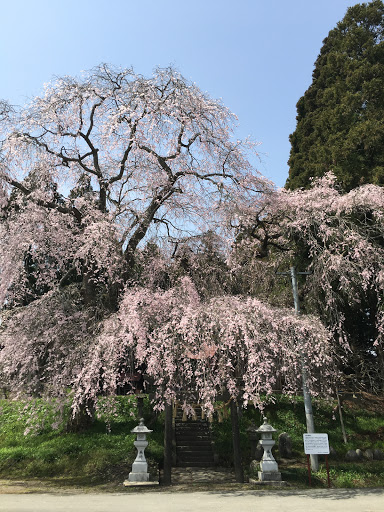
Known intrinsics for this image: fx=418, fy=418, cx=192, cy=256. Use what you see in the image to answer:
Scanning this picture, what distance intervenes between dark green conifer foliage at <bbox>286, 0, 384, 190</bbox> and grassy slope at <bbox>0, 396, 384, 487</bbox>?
936cm

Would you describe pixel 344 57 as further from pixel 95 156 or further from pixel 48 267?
pixel 48 267

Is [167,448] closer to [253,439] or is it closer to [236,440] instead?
[236,440]

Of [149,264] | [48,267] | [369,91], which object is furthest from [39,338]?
[369,91]

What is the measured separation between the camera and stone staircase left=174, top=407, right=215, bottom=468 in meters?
13.3

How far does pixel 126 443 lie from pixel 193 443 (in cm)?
237

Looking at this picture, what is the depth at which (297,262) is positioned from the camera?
46.5 ft

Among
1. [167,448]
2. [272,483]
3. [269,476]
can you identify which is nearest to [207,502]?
[167,448]

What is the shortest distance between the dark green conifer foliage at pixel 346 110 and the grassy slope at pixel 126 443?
936 centimetres

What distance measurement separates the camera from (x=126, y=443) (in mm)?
13164

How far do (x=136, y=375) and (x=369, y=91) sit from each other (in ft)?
55.6

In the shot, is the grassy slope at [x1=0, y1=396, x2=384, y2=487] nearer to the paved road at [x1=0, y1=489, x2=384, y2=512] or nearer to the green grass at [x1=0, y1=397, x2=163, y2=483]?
the green grass at [x1=0, y1=397, x2=163, y2=483]

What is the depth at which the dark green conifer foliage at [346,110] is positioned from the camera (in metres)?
18.1

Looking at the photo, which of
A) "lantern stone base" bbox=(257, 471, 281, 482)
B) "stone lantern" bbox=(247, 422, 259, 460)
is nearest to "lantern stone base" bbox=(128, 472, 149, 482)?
"lantern stone base" bbox=(257, 471, 281, 482)

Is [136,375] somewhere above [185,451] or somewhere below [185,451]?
above
